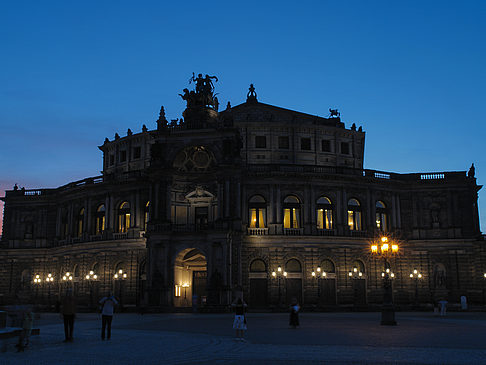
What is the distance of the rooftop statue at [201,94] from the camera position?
200 ft

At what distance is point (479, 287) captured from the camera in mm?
58875

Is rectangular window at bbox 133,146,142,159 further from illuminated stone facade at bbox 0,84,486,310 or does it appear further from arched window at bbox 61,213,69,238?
arched window at bbox 61,213,69,238

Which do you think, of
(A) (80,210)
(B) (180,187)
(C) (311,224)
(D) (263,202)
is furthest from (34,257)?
(C) (311,224)

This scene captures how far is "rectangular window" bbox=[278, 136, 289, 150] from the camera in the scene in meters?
65.5

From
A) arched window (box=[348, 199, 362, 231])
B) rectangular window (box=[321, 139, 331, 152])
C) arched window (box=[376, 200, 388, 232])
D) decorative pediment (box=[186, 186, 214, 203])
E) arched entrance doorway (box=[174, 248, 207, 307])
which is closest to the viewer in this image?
arched entrance doorway (box=[174, 248, 207, 307])

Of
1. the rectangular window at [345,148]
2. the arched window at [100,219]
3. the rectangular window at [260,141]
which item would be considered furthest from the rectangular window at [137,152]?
the rectangular window at [345,148]

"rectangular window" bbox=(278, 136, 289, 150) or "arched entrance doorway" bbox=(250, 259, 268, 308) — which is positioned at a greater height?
"rectangular window" bbox=(278, 136, 289, 150)

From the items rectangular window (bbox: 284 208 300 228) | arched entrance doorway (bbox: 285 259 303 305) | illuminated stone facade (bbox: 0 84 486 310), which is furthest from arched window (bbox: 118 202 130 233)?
arched entrance doorway (bbox: 285 259 303 305)

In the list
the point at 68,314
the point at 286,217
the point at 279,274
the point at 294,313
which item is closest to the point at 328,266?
the point at 279,274

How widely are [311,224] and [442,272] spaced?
15.7 metres

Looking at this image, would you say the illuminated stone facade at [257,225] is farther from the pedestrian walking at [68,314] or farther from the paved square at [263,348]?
the pedestrian walking at [68,314]

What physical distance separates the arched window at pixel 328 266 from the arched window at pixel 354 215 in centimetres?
453

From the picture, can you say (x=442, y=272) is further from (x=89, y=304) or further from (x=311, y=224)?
(x=89, y=304)

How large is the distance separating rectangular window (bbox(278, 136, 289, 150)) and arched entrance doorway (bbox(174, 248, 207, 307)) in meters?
16.4
